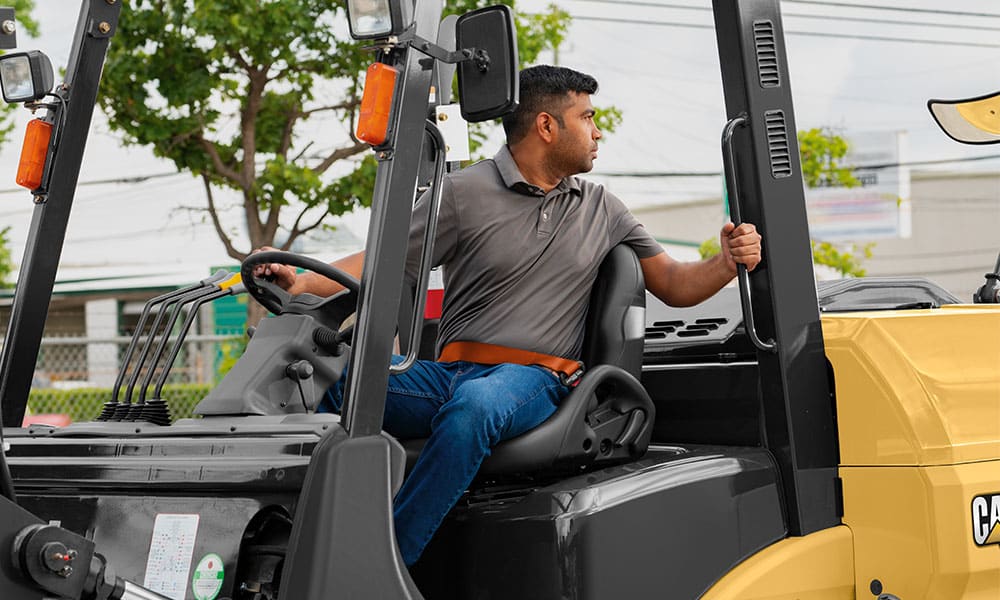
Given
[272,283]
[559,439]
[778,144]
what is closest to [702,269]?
[778,144]

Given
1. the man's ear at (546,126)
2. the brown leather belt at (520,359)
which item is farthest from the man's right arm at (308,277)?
the man's ear at (546,126)

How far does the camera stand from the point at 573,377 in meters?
3.34

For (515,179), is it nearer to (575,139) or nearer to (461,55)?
(575,139)

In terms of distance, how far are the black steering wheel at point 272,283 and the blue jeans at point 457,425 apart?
0.88ft

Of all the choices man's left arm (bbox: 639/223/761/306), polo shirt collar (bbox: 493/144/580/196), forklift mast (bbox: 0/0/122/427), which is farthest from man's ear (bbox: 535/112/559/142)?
forklift mast (bbox: 0/0/122/427)

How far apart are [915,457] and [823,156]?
526 inches

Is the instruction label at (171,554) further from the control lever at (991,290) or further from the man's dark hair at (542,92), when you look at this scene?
the control lever at (991,290)

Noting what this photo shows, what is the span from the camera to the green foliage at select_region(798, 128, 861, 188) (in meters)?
15.9

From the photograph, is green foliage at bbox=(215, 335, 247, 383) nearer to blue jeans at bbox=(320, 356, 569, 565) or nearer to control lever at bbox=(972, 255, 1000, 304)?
control lever at bbox=(972, 255, 1000, 304)

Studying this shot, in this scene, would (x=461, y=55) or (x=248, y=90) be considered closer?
(x=461, y=55)

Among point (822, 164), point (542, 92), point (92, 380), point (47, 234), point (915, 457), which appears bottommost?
point (92, 380)

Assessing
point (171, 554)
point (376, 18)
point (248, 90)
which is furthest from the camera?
point (248, 90)

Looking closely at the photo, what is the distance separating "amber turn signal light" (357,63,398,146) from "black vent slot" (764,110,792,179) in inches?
45.9

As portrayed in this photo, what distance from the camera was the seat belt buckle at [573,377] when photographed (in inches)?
130
